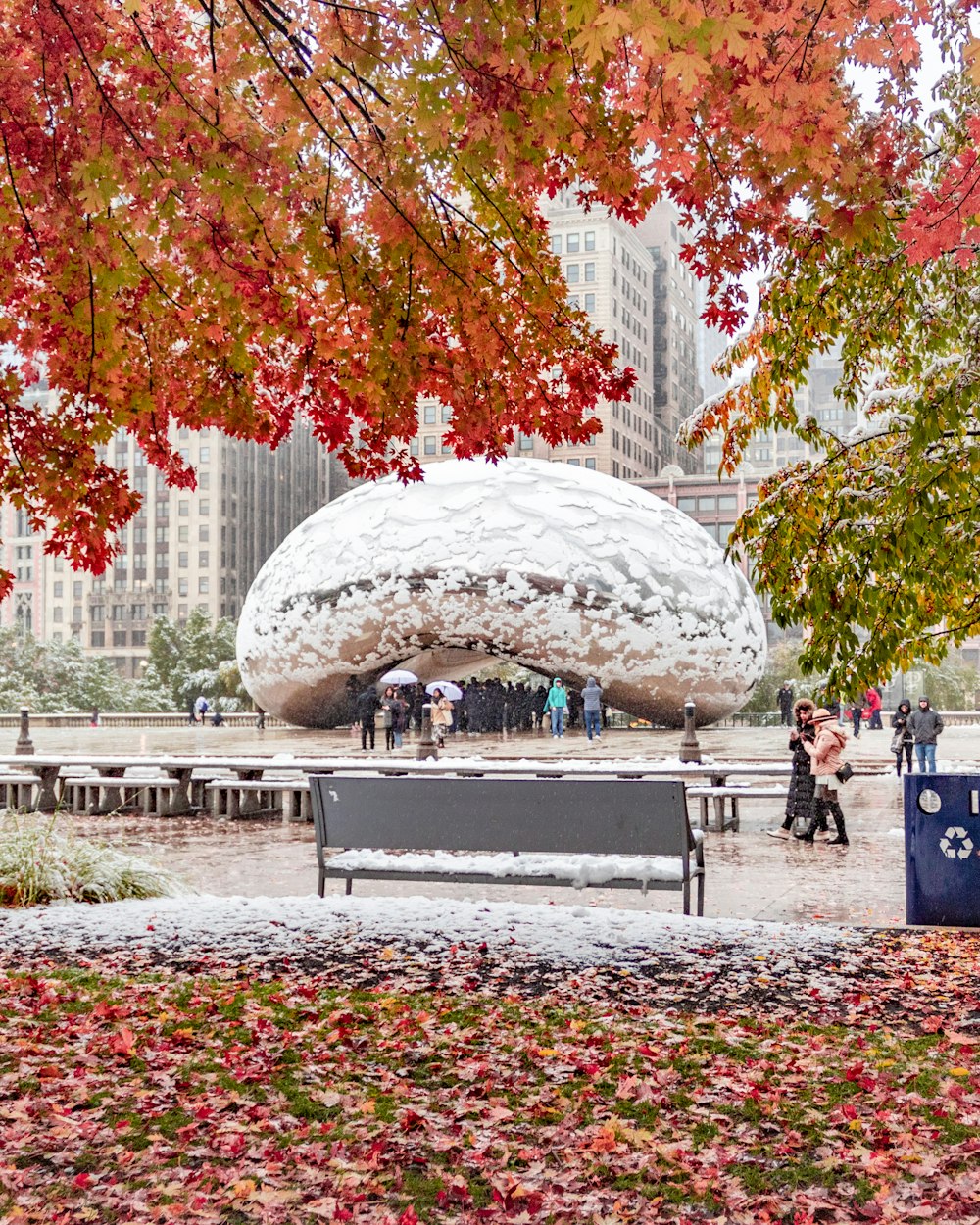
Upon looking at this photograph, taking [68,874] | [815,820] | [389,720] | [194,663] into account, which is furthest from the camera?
[194,663]

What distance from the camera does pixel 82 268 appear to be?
21.9 feet

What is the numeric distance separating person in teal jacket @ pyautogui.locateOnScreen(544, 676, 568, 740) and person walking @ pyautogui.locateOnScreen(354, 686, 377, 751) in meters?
4.55

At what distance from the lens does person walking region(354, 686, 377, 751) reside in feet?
93.2

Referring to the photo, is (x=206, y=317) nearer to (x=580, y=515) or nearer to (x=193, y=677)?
(x=580, y=515)

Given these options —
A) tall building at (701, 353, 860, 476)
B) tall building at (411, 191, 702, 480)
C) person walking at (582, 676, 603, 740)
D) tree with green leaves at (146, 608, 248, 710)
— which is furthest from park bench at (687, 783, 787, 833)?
tall building at (701, 353, 860, 476)

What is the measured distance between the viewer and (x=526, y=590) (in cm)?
2841

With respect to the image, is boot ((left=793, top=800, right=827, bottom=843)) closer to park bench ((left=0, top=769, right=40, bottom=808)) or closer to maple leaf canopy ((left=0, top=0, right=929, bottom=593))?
A: maple leaf canopy ((left=0, top=0, right=929, bottom=593))

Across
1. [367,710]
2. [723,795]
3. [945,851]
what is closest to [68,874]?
[945,851]

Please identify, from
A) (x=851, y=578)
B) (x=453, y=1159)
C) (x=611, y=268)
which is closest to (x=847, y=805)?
(x=851, y=578)

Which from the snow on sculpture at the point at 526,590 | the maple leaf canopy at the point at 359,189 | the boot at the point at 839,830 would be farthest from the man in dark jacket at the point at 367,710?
the maple leaf canopy at the point at 359,189

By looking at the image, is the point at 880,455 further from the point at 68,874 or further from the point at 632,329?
the point at 632,329

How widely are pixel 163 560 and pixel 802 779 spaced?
369 ft

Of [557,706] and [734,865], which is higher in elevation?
[557,706]

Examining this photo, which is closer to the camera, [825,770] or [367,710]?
[825,770]
